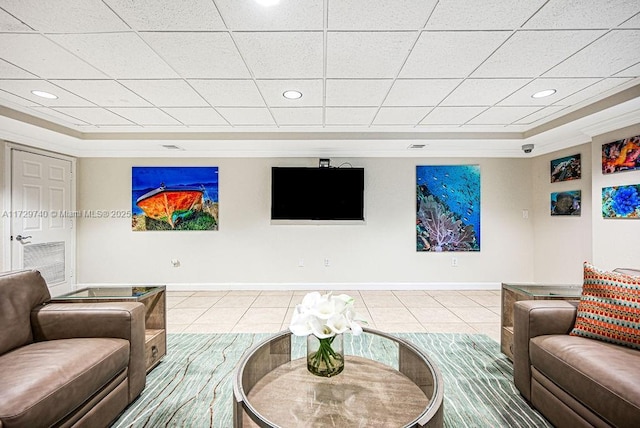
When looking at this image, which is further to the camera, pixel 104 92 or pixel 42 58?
pixel 104 92

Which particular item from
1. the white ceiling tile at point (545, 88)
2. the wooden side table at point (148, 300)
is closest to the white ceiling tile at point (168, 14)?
the wooden side table at point (148, 300)

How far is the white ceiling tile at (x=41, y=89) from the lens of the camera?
2436mm

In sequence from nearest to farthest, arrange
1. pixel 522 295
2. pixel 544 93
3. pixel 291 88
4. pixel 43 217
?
pixel 522 295, pixel 291 88, pixel 544 93, pixel 43 217

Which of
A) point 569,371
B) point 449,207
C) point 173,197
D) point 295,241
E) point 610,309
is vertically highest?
point 173,197

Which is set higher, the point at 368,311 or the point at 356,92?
the point at 356,92

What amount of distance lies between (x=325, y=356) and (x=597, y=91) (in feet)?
11.1

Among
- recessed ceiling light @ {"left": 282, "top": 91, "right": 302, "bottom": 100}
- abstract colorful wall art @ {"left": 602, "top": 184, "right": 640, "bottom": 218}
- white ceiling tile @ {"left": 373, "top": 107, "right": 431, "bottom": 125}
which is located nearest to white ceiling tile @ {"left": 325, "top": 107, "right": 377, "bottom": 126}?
white ceiling tile @ {"left": 373, "top": 107, "right": 431, "bottom": 125}

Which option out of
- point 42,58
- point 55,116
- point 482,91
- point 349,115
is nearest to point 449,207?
point 482,91

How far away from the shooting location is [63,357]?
Result: 4.84ft

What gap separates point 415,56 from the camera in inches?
79.9

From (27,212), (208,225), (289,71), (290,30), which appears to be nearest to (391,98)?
(289,71)

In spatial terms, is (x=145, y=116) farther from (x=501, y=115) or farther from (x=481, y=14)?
(x=501, y=115)

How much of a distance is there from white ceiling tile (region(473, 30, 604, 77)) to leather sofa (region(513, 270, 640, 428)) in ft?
5.33

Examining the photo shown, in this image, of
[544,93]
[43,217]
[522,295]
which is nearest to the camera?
[522,295]
